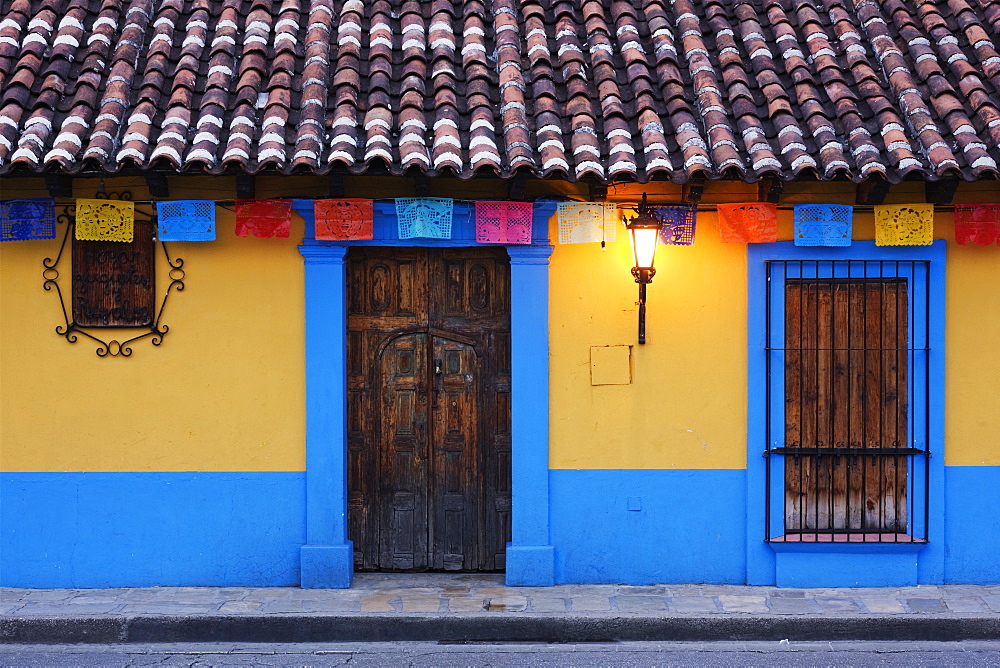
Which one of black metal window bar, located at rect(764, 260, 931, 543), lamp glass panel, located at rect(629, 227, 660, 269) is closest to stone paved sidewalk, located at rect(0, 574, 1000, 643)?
black metal window bar, located at rect(764, 260, 931, 543)

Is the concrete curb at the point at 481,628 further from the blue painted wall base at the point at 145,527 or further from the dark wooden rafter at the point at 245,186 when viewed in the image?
the dark wooden rafter at the point at 245,186

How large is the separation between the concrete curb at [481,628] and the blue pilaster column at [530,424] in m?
0.67

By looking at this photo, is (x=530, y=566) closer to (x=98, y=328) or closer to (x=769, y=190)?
(x=769, y=190)

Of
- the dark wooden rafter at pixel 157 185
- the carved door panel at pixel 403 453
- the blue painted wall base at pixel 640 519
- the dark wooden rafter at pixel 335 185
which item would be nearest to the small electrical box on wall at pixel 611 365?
the blue painted wall base at pixel 640 519

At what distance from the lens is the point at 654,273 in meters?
6.41

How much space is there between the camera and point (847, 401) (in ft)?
21.7

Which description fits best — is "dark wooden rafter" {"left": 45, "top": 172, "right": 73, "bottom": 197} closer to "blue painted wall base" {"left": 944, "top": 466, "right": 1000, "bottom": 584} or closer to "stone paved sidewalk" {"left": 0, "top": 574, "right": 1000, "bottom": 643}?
"stone paved sidewalk" {"left": 0, "top": 574, "right": 1000, "bottom": 643}

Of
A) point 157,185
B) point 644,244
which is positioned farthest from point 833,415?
point 157,185

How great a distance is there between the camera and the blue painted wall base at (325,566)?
21.4ft

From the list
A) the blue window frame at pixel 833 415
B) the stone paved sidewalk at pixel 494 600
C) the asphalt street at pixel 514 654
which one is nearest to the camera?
the asphalt street at pixel 514 654

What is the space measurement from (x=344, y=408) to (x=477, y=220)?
1585mm

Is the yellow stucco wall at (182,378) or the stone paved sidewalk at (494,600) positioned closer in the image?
the stone paved sidewalk at (494,600)

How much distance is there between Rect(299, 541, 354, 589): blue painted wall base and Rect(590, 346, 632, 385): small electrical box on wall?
2.10 m

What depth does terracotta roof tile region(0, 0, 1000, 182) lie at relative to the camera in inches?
228
